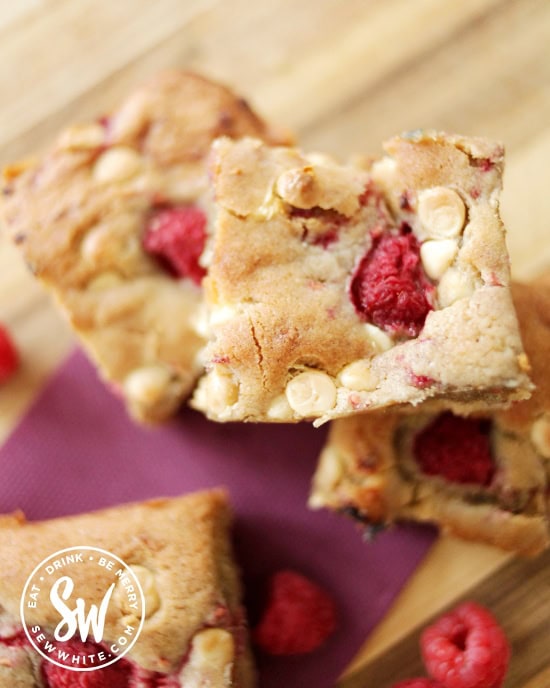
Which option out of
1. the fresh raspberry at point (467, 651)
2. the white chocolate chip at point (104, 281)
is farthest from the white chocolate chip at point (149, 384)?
the fresh raspberry at point (467, 651)

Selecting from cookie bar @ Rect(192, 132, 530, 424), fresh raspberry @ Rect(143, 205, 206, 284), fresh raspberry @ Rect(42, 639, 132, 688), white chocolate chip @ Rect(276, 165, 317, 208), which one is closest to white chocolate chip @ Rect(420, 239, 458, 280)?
cookie bar @ Rect(192, 132, 530, 424)

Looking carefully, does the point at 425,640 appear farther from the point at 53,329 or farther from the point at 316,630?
the point at 53,329

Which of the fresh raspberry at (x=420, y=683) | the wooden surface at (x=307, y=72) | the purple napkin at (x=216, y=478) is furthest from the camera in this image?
the wooden surface at (x=307, y=72)

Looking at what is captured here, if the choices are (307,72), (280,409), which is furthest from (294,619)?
(307,72)

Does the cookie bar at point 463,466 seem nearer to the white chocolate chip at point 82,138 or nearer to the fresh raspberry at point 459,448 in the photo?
the fresh raspberry at point 459,448

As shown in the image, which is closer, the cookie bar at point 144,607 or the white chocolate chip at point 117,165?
the cookie bar at point 144,607

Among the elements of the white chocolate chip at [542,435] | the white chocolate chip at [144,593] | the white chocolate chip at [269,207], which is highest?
the white chocolate chip at [269,207]

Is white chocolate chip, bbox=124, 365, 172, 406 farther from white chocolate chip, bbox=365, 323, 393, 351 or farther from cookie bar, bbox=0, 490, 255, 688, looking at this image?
white chocolate chip, bbox=365, 323, 393, 351

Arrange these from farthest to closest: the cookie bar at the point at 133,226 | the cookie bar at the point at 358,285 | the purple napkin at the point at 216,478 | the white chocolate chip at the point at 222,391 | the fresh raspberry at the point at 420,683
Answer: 1. the purple napkin at the point at 216,478
2. the cookie bar at the point at 133,226
3. the fresh raspberry at the point at 420,683
4. the white chocolate chip at the point at 222,391
5. the cookie bar at the point at 358,285

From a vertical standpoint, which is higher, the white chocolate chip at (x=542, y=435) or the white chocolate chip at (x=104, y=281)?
the white chocolate chip at (x=104, y=281)
